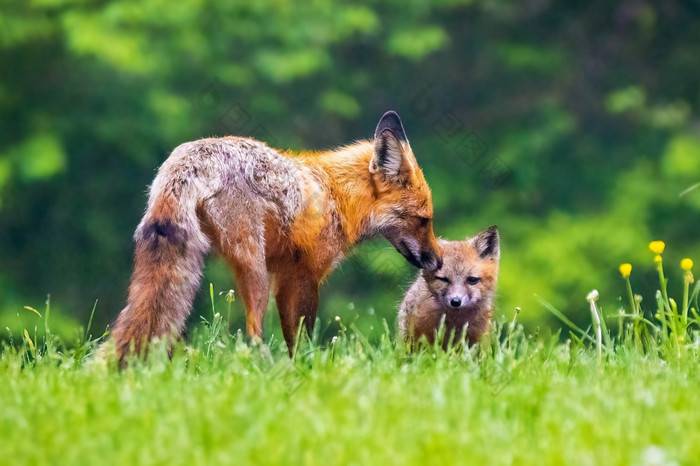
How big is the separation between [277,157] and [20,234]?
787 cm

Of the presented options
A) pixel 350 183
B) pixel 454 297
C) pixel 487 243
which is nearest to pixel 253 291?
pixel 350 183

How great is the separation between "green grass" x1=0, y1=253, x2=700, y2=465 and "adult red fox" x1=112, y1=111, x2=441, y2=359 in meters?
0.32

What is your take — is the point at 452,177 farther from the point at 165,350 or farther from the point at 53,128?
the point at 165,350

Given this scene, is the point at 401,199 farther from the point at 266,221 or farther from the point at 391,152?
the point at 266,221

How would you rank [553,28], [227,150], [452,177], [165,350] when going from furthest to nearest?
[553,28]
[452,177]
[227,150]
[165,350]

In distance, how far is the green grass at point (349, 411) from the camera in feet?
7.64

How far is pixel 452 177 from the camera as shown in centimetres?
1208

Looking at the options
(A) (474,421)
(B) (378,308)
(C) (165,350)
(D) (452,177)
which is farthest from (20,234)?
(A) (474,421)

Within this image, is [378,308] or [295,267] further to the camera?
[378,308]

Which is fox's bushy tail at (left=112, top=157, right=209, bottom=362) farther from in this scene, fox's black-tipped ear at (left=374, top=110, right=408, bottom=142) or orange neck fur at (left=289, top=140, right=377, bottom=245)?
fox's black-tipped ear at (left=374, top=110, right=408, bottom=142)

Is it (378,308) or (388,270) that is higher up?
(388,270)

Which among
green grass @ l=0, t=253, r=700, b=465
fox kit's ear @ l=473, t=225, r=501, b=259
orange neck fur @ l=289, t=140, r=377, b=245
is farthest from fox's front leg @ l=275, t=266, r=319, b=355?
fox kit's ear @ l=473, t=225, r=501, b=259

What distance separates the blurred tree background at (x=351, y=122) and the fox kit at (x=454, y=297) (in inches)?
193

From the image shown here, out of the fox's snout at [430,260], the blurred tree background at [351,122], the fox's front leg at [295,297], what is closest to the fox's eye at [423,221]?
the fox's snout at [430,260]
